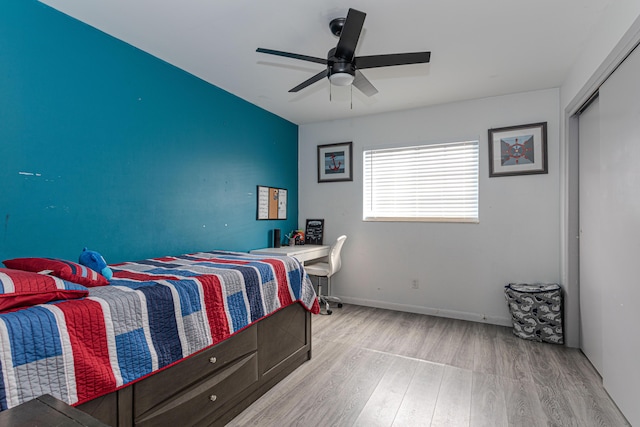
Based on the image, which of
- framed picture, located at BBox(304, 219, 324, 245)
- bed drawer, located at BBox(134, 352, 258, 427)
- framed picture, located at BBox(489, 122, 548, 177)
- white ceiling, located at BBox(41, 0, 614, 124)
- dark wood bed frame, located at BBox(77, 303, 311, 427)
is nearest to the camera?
dark wood bed frame, located at BBox(77, 303, 311, 427)

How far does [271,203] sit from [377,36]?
7.61 ft

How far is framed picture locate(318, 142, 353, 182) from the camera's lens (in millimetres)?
4348

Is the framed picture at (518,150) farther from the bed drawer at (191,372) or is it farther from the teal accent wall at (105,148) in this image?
the bed drawer at (191,372)

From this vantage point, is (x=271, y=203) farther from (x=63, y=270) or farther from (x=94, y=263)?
(x=63, y=270)

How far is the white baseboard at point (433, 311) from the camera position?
3.54 meters

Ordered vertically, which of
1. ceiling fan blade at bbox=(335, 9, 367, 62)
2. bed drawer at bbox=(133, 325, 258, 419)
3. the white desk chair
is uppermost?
ceiling fan blade at bbox=(335, 9, 367, 62)

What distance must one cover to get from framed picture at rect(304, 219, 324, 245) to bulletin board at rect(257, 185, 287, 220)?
40 cm

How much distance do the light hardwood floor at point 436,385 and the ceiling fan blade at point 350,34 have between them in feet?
7.20

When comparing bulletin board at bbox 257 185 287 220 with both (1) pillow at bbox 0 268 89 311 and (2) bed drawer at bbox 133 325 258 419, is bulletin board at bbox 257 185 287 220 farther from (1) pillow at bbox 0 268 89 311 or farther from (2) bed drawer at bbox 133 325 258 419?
(1) pillow at bbox 0 268 89 311

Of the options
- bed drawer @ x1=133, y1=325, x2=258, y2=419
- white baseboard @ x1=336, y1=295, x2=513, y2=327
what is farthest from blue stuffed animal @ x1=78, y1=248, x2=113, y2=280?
white baseboard @ x1=336, y1=295, x2=513, y2=327

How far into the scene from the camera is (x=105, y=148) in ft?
7.64

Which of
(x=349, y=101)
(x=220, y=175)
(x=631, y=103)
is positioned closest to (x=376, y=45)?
(x=349, y=101)

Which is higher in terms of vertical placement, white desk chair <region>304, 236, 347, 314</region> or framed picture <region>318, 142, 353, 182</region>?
framed picture <region>318, 142, 353, 182</region>

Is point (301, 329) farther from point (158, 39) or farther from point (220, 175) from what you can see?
point (158, 39)
